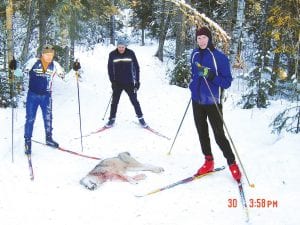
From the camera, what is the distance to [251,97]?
12086 millimetres

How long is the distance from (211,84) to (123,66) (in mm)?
3692

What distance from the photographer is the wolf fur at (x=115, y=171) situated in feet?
20.7

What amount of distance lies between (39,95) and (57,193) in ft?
7.89

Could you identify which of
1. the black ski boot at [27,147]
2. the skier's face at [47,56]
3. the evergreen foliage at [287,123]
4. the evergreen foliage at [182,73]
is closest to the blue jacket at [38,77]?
the skier's face at [47,56]

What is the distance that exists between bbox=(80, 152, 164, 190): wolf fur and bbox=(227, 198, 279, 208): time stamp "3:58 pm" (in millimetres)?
1512

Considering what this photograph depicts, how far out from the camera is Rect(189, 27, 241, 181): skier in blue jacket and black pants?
20.6ft

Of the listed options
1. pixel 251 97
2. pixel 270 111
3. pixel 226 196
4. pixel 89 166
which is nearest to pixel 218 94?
pixel 226 196

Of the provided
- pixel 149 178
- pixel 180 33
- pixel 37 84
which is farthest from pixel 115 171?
pixel 180 33

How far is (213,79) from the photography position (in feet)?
20.6

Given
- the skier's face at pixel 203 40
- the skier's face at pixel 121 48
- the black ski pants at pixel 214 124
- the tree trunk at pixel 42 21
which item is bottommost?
the black ski pants at pixel 214 124

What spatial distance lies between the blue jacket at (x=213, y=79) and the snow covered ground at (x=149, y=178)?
4.14 feet

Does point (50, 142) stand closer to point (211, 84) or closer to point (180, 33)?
point (211, 84)

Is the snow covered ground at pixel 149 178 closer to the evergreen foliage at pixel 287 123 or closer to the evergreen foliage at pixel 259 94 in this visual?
the evergreen foliage at pixel 287 123

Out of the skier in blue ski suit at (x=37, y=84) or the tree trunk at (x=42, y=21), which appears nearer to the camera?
the skier in blue ski suit at (x=37, y=84)
